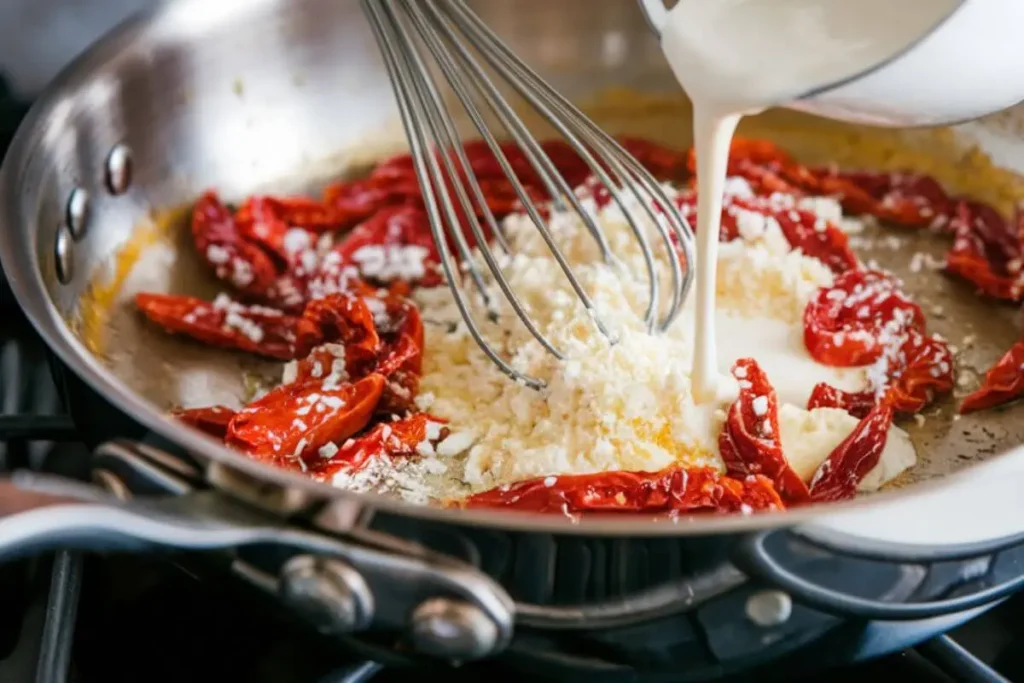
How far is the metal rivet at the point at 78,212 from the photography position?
3.98 feet

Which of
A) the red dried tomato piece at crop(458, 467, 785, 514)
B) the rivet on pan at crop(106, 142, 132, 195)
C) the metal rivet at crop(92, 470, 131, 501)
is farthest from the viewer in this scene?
the rivet on pan at crop(106, 142, 132, 195)

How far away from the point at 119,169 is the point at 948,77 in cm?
91

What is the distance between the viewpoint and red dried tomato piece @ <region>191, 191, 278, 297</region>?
1.35m

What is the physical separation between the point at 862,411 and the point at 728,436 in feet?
0.64

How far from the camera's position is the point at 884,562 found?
745mm

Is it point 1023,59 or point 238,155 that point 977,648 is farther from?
point 238,155

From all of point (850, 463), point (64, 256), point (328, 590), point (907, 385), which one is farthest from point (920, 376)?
point (64, 256)

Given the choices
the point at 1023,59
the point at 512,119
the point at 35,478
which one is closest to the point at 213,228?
the point at 512,119

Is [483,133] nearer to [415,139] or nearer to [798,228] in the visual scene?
[415,139]

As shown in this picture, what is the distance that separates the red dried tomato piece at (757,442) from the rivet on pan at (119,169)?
0.76 meters

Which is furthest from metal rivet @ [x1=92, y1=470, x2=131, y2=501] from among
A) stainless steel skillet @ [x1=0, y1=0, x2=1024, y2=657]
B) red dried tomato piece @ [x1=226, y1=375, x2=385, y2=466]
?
red dried tomato piece @ [x1=226, y1=375, x2=385, y2=466]

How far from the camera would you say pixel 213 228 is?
136 centimetres

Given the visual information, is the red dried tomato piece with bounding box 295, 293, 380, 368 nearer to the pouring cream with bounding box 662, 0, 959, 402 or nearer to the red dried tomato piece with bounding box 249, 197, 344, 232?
the red dried tomato piece with bounding box 249, 197, 344, 232

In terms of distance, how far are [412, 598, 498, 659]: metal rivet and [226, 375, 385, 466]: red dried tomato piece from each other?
0.38 metres
